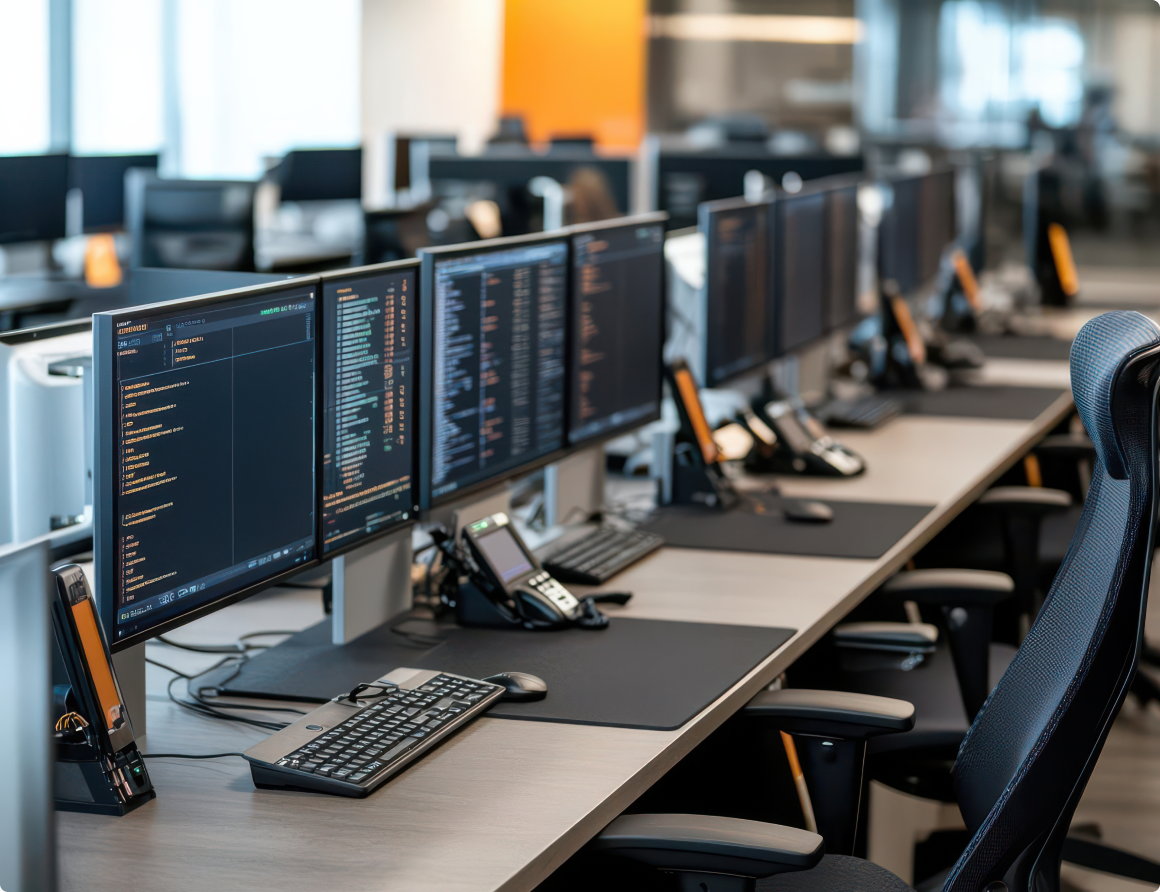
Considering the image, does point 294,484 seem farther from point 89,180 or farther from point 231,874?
point 89,180

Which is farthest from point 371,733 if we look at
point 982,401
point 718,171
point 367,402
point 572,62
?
point 572,62

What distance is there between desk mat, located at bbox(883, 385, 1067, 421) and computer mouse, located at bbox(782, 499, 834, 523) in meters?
1.17

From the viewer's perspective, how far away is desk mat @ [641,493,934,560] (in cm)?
241

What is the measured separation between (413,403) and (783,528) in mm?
894

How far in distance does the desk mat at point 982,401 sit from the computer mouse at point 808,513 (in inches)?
46.0

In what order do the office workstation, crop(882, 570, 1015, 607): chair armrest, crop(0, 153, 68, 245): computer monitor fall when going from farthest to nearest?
crop(0, 153, 68, 245): computer monitor
crop(882, 570, 1015, 607): chair armrest
the office workstation

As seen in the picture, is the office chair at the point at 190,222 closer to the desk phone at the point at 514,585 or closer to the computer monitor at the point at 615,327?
the computer monitor at the point at 615,327

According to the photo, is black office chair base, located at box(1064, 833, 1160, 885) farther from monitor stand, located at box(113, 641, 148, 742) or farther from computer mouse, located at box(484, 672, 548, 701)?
monitor stand, located at box(113, 641, 148, 742)

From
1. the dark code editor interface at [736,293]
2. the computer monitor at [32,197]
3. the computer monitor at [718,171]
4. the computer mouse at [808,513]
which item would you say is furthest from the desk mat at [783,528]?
the computer monitor at [718,171]

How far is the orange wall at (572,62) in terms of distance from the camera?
10719 mm

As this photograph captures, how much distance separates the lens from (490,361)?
2119mm

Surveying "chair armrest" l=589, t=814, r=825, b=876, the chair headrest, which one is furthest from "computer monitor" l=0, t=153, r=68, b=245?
the chair headrest

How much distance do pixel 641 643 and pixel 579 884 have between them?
34 centimetres

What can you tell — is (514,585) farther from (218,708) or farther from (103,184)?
(103,184)
